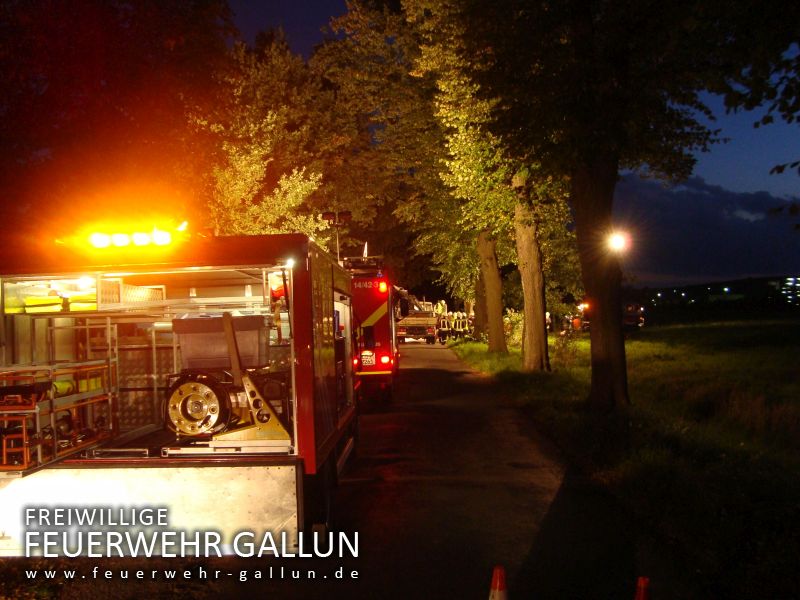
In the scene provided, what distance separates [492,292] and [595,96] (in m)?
19.7

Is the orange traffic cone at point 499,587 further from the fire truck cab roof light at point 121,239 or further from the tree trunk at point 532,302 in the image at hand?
the tree trunk at point 532,302

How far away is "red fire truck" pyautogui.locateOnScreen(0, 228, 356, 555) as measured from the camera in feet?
19.6

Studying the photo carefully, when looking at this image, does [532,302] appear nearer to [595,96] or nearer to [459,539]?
[595,96]

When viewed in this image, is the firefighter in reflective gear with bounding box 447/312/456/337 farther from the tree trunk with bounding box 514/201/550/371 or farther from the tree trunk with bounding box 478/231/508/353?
the tree trunk with bounding box 514/201/550/371

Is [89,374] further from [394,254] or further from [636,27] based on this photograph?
[394,254]

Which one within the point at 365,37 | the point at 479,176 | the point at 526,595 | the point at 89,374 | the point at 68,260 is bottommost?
the point at 526,595

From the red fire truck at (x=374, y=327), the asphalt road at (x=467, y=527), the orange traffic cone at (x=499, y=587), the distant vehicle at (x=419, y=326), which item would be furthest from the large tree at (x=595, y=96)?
the distant vehicle at (x=419, y=326)

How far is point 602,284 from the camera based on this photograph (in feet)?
45.2

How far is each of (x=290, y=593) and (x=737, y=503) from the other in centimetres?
414

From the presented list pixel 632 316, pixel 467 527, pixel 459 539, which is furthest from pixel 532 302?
pixel 632 316

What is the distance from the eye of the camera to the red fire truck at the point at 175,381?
5977 mm

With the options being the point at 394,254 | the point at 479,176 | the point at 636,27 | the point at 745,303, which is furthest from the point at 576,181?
the point at 745,303

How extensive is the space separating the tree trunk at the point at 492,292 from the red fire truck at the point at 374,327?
14.3m

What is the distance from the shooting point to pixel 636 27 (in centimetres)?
1228
